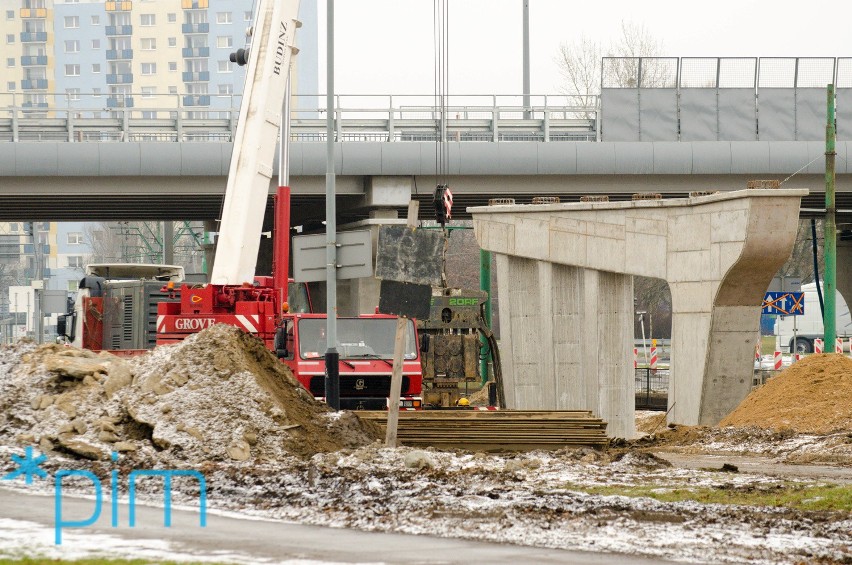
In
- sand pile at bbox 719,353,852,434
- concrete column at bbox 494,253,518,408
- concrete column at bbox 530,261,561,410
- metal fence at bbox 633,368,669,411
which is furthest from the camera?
metal fence at bbox 633,368,669,411

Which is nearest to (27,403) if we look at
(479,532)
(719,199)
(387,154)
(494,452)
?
(494,452)

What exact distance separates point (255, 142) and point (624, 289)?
31.5ft

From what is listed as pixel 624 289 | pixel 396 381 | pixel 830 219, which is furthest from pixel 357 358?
pixel 830 219

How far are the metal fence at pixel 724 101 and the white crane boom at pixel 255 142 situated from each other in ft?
59.2

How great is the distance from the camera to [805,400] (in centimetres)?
2333

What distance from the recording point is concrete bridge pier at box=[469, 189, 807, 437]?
24.2 meters

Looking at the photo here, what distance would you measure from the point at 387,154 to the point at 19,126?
39.1 feet

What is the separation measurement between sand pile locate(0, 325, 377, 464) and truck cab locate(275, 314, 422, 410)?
443 centimetres

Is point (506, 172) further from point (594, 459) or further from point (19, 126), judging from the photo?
point (594, 459)

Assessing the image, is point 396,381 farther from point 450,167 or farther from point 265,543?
point 450,167

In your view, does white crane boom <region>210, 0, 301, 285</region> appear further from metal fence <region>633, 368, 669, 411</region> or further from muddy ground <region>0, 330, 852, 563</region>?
metal fence <region>633, 368, 669, 411</region>

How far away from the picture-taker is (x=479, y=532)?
10125 millimetres

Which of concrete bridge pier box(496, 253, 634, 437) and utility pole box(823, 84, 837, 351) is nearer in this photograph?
concrete bridge pier box(496, 253, 634, 437)

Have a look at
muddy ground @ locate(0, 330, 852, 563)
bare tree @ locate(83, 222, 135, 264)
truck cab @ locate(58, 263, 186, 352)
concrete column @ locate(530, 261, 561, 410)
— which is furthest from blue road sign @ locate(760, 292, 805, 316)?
bare tree @ locate(83, 222, 135, 264)
